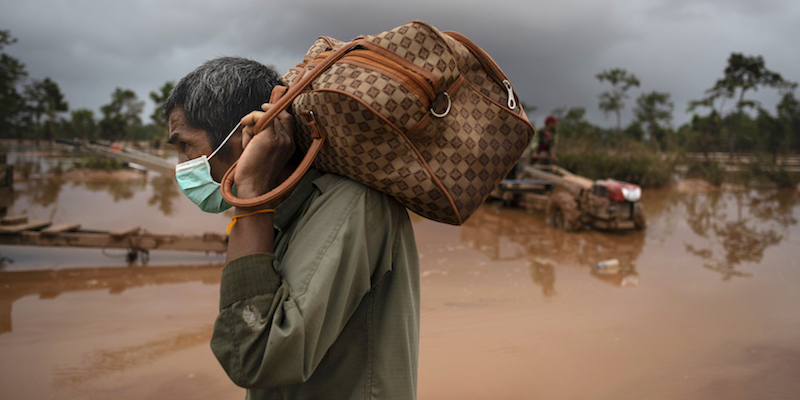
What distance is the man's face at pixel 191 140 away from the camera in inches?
50.0

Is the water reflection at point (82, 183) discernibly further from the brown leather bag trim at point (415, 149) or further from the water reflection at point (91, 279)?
the brown leather bag trim at point (415, 149)

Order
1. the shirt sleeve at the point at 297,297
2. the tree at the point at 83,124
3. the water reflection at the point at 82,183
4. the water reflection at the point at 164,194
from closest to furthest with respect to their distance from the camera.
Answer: the shirt sleeve at the point at 297,297 < the water reflection at the point at 164,194 < the water reflection at the point at 82,183 < the tree at the point at 83,124

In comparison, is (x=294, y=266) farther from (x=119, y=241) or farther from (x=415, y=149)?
(x=119, y=241)

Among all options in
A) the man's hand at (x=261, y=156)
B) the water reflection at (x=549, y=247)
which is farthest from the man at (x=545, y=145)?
the man's hand at (x=261, y=156)

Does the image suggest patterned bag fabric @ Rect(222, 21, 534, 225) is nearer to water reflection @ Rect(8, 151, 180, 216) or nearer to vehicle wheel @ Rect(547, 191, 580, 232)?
vehicle wheel @ Rect(547, 191, 580, 232)

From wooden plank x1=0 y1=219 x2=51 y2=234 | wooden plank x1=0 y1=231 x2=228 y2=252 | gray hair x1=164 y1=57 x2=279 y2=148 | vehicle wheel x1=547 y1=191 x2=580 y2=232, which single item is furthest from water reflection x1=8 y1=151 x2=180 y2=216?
gray hair x1=164 y1=57 x2=279 y2=148

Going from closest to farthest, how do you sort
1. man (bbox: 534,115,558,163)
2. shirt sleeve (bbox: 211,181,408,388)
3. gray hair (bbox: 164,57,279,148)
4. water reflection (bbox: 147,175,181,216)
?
shirt sleeve (bbox: 211,181,408,388) → gray hair (bbox: 164,57,279,148) → man (bbox: 534,115,558,163) → water reflection (bbox: 147,175,181,216)

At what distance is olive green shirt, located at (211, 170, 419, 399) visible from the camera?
0.89m

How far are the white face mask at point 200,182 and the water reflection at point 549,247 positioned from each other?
5.13m

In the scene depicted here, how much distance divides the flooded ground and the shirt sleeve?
283 cm

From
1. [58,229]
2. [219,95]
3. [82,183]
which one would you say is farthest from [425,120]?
[82,183]

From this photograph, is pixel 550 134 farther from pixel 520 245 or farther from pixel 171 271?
pixel 171 271

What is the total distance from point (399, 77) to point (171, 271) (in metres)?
6.79

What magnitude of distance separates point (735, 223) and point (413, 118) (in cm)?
1363
